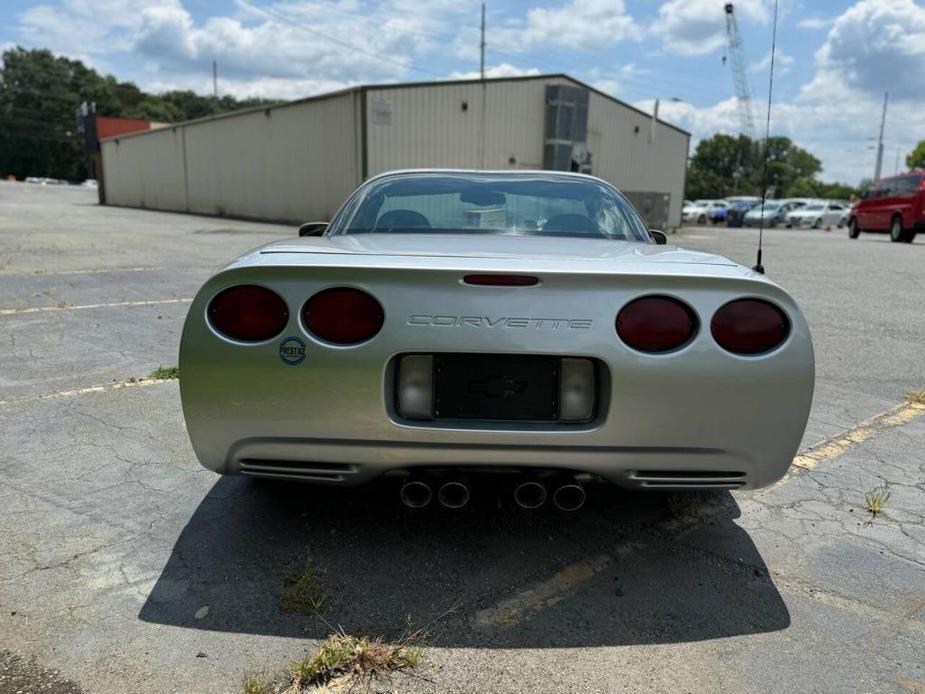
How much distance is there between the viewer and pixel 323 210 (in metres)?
25.1

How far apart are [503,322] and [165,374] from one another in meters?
3.54

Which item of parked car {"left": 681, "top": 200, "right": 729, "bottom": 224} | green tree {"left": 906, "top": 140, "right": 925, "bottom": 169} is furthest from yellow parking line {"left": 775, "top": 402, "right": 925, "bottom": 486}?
green tree {"left": 906, "top": 140, "right": 925, "bottom": 169}

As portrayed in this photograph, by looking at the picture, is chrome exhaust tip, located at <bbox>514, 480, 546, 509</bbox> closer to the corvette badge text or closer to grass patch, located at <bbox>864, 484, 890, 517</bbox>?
the corvette badge text

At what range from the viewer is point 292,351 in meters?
2.32

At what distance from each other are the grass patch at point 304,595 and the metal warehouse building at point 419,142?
2062 cm

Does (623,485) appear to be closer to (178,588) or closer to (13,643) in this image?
(178,588)

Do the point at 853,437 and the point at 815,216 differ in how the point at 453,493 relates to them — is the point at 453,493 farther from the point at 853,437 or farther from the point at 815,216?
the point at 815,216

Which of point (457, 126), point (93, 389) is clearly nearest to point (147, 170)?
point (457, 126)

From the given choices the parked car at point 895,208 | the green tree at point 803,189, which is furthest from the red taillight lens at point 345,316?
the green tree at point 803,189

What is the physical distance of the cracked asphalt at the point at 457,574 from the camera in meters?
2.07

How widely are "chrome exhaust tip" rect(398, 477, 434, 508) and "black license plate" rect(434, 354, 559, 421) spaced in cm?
24

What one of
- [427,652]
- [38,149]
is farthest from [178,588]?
[38,149]

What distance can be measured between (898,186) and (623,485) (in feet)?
80.2

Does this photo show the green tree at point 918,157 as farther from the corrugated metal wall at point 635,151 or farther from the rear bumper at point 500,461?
the rear bumper at point 500,461
